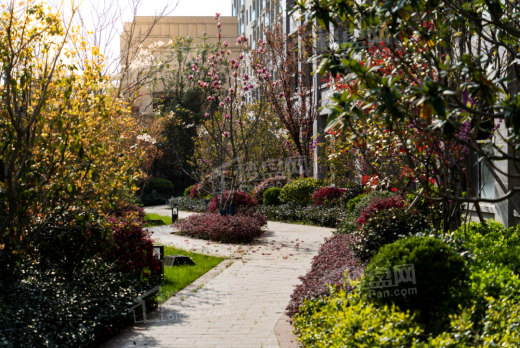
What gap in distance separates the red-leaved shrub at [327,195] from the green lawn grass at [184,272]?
24.5ft

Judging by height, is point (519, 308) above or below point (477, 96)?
below

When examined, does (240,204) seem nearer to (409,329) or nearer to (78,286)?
(78,286)

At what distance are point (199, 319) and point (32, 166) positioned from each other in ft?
9.24

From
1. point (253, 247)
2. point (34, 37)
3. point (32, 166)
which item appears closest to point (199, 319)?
point (32, 166)

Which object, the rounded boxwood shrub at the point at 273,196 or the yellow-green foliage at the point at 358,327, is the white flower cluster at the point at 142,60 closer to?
the rounded boxwood shrub at the point at 273,196

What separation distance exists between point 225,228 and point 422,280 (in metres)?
8.98

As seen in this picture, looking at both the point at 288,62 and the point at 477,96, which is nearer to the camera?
the point at 477,96

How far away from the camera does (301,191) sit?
18.9 meters

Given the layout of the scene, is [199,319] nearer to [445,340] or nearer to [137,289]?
[137,289]

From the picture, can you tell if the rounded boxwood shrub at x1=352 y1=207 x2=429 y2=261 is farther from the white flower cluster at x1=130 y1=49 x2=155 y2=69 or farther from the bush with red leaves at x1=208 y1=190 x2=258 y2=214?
the bush with red leaves at x1=208 y1=190 x2=258 y2=214

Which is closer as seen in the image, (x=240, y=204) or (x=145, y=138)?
(x=145, y=138)

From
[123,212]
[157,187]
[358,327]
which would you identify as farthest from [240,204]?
[157,187]

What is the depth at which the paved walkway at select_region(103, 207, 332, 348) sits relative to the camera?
5316mm

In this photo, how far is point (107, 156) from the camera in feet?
19.8
